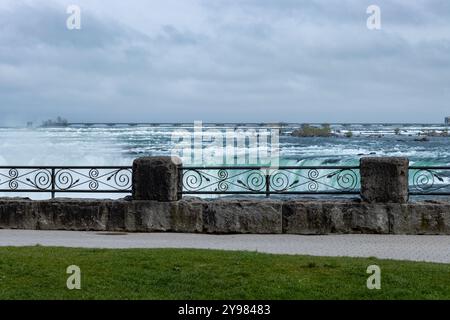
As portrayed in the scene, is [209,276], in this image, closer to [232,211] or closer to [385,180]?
[232,211]

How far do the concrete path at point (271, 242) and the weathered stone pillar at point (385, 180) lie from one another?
0.74m

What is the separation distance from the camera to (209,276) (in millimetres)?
8141

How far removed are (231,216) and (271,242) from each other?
1.39 meters

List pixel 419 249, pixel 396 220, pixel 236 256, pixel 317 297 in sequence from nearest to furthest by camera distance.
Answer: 1. pixel 317 297
2. pixel 236 256
3. pixel 419 249
4. pixel 396 220

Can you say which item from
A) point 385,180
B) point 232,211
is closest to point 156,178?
point 232,211

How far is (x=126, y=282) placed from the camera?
7934 millimetres

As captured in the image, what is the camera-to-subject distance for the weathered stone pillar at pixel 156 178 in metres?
13.1

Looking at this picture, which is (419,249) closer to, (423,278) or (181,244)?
(423,278)

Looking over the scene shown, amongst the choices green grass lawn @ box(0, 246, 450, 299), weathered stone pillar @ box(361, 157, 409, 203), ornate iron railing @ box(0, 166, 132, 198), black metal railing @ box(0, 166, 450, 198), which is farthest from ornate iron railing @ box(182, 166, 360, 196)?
green grass lawn @ box(0, 246, 450, 299)

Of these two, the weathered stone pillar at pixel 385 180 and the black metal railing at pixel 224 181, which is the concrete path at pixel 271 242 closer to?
the weathered stone pillar at pixel 385 180

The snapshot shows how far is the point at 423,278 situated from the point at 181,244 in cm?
458

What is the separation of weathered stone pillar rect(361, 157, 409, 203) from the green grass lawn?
11.2ft
